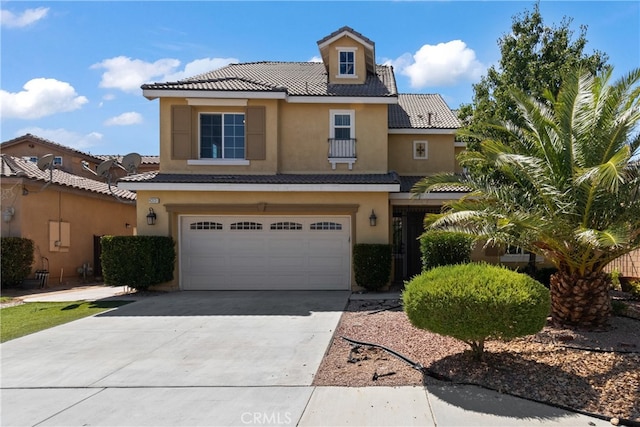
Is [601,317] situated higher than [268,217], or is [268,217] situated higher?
[268,217]

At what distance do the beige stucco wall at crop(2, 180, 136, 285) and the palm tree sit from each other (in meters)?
15.3

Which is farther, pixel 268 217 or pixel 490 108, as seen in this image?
pixel 268 217

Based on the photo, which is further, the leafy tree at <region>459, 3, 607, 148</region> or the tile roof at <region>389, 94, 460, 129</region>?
the tile roof at <region>389, 94, 460, 129</region>

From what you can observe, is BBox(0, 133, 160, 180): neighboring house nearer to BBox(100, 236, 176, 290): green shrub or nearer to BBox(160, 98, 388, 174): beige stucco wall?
BBox(160, 98, 388, 174): beige stucco wall

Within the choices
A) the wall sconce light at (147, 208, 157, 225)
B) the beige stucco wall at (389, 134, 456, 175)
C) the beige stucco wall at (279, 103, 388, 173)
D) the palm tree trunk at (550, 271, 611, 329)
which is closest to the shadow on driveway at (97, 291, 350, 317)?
the wall sconce light at (147, 208, 157, 225)

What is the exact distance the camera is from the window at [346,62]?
54.1 feet

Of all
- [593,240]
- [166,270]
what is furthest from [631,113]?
[166,270]

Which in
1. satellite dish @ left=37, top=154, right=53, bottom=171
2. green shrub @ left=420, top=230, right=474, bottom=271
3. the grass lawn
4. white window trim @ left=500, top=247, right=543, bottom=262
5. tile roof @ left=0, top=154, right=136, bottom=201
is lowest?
the grass lawn

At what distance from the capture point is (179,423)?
486 centimetres

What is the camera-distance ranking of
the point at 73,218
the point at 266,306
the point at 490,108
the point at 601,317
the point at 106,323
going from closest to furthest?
A: the point at 601,317 < the point at 106,323 < the point at 266,306 < the point at 490,108 < the point at 73,218

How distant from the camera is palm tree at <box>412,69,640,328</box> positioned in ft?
24.7

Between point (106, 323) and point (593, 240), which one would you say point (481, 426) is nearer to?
point (593, 240)

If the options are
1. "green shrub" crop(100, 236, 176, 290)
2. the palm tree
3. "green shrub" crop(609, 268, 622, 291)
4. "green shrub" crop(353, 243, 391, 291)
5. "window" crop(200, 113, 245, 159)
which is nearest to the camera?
the palm tree

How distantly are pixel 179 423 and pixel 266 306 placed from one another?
268 inches
